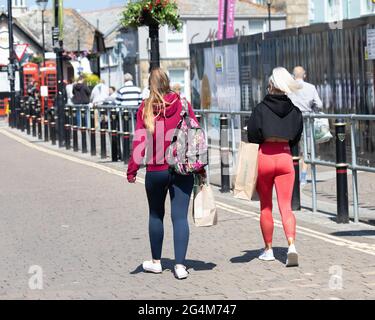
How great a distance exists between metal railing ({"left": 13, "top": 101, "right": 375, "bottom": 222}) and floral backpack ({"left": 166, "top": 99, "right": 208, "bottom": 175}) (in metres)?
A: 3.41

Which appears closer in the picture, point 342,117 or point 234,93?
point 342,117

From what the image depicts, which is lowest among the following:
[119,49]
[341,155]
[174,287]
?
[174,287]

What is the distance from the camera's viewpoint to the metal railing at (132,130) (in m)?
12.8

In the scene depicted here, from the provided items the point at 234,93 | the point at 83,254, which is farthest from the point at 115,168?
the point at 83,254

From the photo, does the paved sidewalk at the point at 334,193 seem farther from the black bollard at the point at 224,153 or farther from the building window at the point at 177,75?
the building window at the point at 177,75

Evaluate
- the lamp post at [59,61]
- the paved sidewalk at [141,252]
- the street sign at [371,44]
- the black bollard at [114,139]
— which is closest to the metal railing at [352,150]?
the paved sidewalk at [141,252]

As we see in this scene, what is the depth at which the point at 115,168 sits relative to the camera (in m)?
21.2

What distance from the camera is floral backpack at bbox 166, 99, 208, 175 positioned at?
9195 millimetres

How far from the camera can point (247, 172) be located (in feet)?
35.4

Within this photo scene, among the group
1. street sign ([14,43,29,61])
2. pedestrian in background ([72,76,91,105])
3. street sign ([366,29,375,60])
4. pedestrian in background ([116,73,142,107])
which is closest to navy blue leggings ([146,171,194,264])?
street sign ([366,29,375,60])

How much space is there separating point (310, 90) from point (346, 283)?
8319 mm

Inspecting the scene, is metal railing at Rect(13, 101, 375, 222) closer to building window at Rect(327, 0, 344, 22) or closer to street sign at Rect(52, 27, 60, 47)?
street sign at Rect(52, 27, 60, 47)

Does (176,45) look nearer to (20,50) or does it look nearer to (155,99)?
(20,50)

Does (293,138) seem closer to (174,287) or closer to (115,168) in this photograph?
(174,287)
